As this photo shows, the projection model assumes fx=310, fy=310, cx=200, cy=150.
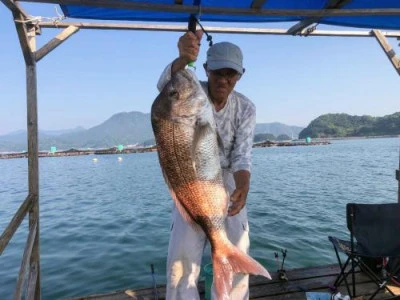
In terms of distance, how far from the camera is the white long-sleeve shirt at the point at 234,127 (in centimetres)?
315

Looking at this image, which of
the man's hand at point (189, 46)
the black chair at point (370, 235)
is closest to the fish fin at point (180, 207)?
the man's hand at point (189, 46)

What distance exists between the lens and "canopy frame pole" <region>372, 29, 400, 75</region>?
4.88m

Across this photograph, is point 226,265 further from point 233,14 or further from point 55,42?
point 55,42

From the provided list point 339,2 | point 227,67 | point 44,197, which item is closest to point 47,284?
point 227,67

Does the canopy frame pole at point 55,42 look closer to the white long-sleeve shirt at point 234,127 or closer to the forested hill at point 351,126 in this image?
the white long-sleeve shirt at point 234,127

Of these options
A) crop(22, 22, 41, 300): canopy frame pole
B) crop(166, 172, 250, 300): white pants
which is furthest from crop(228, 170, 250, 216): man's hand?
crop(22, 22, 41, 300): canopy frame pole

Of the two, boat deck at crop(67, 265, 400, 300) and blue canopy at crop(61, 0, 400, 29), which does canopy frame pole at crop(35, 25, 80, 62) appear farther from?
boat deck at crop(67, 265, 400, 300)

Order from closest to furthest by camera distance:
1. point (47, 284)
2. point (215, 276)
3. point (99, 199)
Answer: point (215, 276), point (47, 284), point (99, 199)

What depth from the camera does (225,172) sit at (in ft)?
10.8

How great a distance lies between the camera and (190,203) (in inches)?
91.1

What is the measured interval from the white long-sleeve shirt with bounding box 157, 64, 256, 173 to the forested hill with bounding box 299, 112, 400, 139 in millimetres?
157325

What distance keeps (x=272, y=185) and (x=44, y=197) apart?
17884mm

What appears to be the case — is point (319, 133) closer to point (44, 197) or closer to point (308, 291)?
point (44, 197)

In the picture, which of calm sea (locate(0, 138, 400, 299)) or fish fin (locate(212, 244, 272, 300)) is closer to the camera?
fish fin (locate(212, 244, 272, 300))
